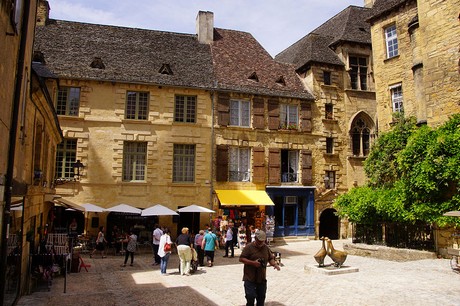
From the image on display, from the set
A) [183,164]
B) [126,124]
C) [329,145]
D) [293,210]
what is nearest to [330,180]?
[329,145]

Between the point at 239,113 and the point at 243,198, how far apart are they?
484cm

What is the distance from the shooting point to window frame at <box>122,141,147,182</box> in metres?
20.0

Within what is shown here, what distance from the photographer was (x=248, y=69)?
2367cm

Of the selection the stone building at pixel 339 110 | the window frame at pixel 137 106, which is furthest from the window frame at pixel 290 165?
the window frame at pixel 137 106

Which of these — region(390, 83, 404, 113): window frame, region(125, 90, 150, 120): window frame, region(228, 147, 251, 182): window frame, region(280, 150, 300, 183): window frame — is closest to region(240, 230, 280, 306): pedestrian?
region(228, 147, 251, 182): window frame

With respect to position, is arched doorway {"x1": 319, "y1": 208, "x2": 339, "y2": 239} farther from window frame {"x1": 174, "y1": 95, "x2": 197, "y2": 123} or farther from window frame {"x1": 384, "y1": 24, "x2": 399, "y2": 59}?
window frame {"x1": 174, "y1": 95, "x2": 197, "y2": 123}

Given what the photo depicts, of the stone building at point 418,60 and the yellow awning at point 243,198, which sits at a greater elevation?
the stone building at point 418,60

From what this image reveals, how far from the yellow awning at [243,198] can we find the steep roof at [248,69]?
5.63 m

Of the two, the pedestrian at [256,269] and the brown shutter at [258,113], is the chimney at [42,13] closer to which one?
the brown shutter at [258,113]

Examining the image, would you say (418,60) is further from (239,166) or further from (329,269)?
(329,269)

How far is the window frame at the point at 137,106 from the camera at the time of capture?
2039 centimetres

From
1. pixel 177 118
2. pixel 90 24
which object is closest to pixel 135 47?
pixel 90 24

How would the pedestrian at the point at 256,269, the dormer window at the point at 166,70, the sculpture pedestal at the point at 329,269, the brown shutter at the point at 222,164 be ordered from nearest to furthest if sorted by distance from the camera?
the pedestrian at the point at 256,269 → the sculpture pedestal at the point at 329,269 → the brown shutter at the point at 222,164 → the dormer window at the point at 166,70

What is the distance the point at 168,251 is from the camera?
38.8ft
